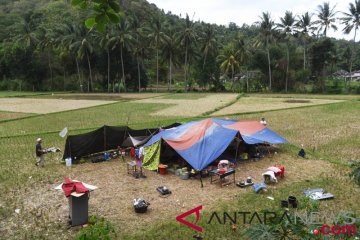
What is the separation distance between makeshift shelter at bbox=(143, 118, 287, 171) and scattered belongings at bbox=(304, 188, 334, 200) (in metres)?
3.68

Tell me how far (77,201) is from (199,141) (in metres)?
5.86

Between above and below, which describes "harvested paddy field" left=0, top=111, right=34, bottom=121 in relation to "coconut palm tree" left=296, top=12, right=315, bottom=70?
below

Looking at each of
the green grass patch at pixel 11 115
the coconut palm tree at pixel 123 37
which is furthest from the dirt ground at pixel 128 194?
the coconut palm tree at pixel 123 37

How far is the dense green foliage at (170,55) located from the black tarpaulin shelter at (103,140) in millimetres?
39755

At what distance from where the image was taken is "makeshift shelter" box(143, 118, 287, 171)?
12.8 meters

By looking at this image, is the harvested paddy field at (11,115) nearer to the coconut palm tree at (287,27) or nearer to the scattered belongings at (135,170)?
the scattered belongings at (135,170)

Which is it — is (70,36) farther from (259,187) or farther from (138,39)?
(259,187)

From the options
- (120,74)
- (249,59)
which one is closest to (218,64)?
(249,59)

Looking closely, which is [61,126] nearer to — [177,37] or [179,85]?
[177,37]

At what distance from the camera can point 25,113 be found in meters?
31.8

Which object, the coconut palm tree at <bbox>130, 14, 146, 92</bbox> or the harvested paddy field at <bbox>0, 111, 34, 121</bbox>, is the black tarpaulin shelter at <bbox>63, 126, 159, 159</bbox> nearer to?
the harvested paddy field at <bbox>0, 111, 34, 121</bbox>

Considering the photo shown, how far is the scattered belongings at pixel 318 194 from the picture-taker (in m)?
9.97

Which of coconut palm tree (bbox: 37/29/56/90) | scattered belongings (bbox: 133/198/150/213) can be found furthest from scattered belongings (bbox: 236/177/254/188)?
coconut palm tree (bbox: 37/29/56/90)

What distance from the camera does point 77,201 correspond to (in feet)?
28.9
